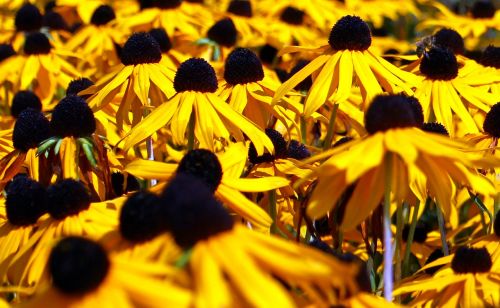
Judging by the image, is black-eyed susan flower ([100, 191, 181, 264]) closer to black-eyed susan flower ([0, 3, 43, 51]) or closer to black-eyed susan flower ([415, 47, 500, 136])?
black-eyed susan flower ([415, 47, 500, 136])

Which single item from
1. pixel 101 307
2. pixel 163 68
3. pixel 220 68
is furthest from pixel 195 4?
pixel 101 307

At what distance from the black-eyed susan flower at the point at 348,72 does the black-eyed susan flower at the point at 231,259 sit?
973 mm

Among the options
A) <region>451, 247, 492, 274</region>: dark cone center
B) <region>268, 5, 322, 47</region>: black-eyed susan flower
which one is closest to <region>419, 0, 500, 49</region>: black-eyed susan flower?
<region>268, 5, 322, 47</region>: black-eyed susan flower

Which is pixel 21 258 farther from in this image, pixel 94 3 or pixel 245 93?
pixel 94 3

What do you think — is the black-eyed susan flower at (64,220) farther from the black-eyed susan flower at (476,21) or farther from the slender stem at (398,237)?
the black-eyed susan flower at (476,21)

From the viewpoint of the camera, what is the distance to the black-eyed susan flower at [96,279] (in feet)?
4.33

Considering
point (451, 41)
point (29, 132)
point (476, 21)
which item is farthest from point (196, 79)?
point (476, 21)

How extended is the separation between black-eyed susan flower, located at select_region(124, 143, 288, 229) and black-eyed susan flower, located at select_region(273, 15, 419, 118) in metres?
0.35

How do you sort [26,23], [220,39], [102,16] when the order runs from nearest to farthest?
1. [220,39]
2. [102,16]
3. [26,23]

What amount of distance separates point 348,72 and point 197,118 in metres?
0.42

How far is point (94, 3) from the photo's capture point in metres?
4.87

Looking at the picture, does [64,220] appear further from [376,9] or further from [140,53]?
[376,9]

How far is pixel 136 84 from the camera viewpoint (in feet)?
9.04

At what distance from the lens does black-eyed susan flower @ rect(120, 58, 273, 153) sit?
2.34 metres
